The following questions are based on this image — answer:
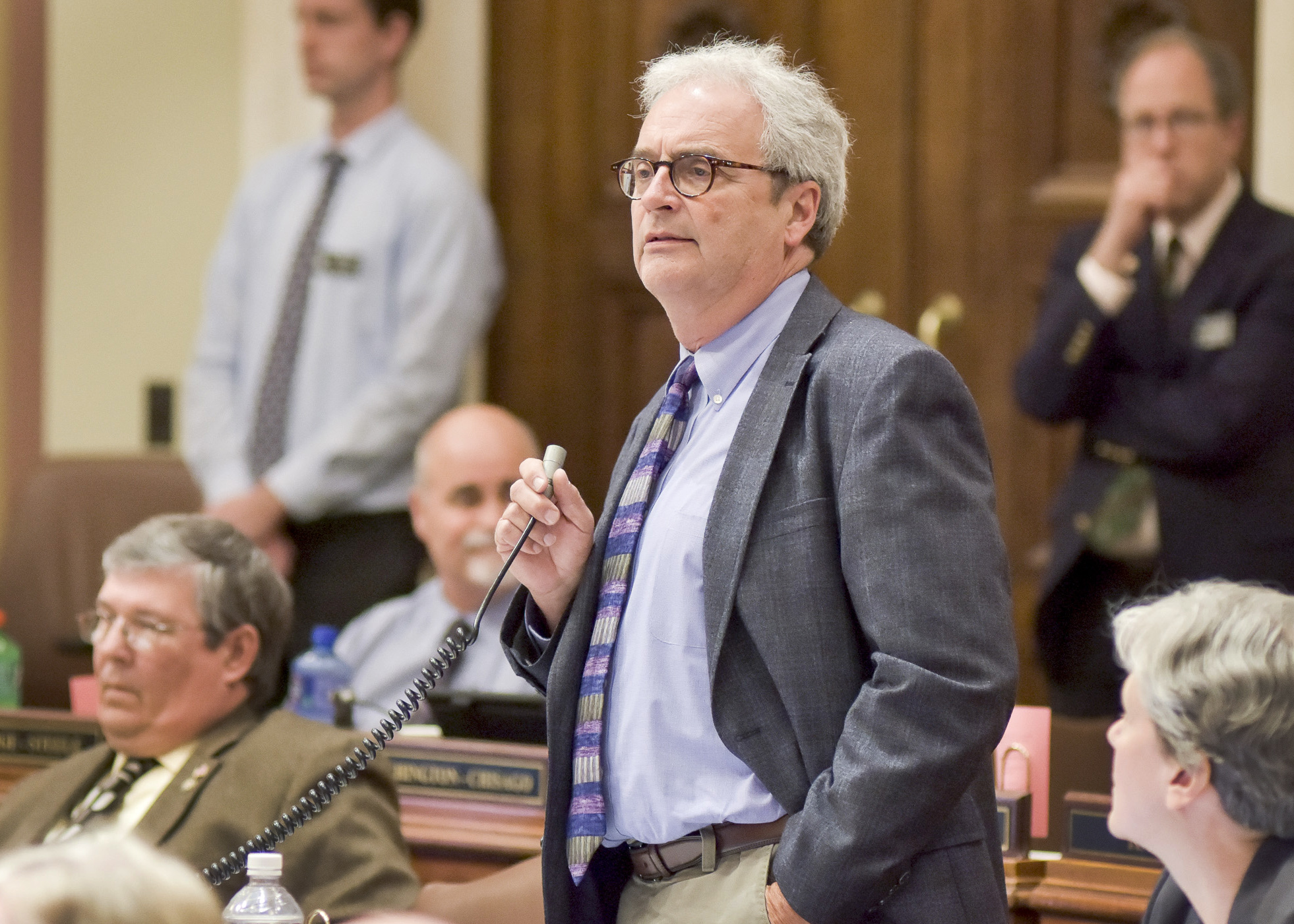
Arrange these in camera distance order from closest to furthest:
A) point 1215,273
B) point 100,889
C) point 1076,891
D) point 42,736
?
1. point 100,889
2. point 1076,891
3. point 42,736
4. point 1215,273

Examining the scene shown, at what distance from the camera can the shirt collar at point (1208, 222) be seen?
3.46m

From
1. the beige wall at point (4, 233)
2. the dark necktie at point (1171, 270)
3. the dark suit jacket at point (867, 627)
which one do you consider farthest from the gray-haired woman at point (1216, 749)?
the beige wall at point (4, 233)

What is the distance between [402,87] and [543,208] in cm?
51

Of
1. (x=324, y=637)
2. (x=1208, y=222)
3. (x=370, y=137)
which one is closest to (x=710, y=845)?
(x=324, y=637)

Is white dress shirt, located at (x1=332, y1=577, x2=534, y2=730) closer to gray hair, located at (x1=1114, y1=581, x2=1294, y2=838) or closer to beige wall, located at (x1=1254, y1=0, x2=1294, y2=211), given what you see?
gray hair, located at (x1=1114, y1=581, x2=1294, y2=838)

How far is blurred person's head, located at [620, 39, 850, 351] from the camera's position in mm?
1938

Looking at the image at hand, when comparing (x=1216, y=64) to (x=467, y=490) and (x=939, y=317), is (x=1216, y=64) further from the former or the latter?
(x=467, y=490)

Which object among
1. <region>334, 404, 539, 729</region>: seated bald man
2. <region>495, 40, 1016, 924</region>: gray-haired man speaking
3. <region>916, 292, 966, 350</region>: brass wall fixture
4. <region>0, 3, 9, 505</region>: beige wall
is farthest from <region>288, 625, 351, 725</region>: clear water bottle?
<region>0, 3, 9, 505</region>: beige wall

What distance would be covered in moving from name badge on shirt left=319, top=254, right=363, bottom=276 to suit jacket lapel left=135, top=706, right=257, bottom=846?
1.80 meters

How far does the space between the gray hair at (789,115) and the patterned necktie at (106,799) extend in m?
1.39

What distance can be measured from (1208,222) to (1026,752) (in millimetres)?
1565

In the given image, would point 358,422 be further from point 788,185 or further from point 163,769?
point 788,185

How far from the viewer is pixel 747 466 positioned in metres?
1.87

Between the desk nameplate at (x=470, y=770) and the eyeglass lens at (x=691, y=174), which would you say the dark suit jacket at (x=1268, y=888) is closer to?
the eyeglass lens at (x=691, y=174)
